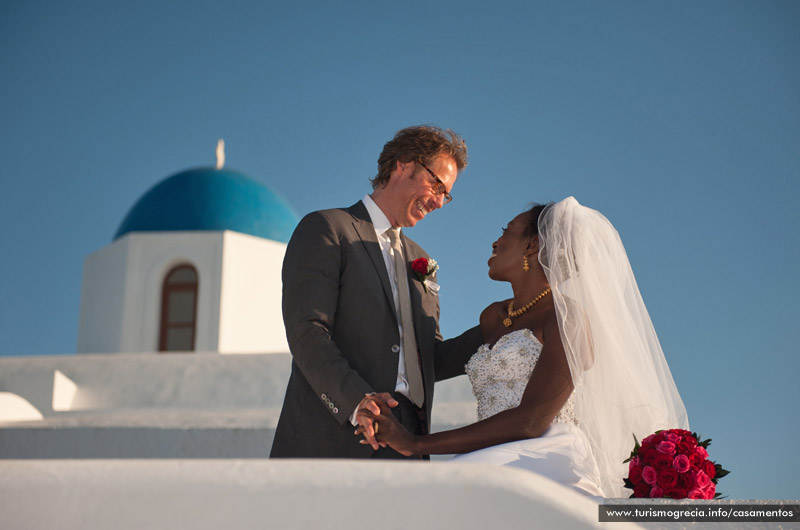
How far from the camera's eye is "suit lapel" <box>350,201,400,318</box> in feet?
11.3

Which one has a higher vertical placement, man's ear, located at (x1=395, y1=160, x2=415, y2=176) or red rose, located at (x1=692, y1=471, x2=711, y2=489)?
man's ear, located at (x1=395, y1=160, x2=415, y2=176)

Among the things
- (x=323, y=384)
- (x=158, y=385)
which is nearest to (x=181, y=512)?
(x=323, y=384)

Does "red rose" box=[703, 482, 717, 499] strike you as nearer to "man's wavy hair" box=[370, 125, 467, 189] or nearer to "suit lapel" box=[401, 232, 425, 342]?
"suit lapel" box=[401, 232, 425, 342]

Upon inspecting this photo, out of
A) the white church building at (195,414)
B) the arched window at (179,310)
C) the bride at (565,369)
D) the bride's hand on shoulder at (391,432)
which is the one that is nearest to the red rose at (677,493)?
the bride at (565,369)

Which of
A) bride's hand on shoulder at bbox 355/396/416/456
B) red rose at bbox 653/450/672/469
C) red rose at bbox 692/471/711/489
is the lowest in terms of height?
red rose at bbox 692/471/711/489

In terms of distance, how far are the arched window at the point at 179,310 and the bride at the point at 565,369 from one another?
27.9 ft

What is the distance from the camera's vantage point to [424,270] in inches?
145

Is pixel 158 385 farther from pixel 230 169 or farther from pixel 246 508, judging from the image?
pixel 246 508

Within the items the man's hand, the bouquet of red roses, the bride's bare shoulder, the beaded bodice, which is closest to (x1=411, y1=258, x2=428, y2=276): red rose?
the bride's bare shoulder

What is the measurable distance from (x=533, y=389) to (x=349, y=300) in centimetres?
87

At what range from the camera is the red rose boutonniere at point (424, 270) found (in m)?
3.69

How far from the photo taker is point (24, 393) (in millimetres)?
9758

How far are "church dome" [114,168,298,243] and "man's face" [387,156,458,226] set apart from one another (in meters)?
8.38

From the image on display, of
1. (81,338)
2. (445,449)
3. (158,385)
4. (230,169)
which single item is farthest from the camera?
(230,169)
